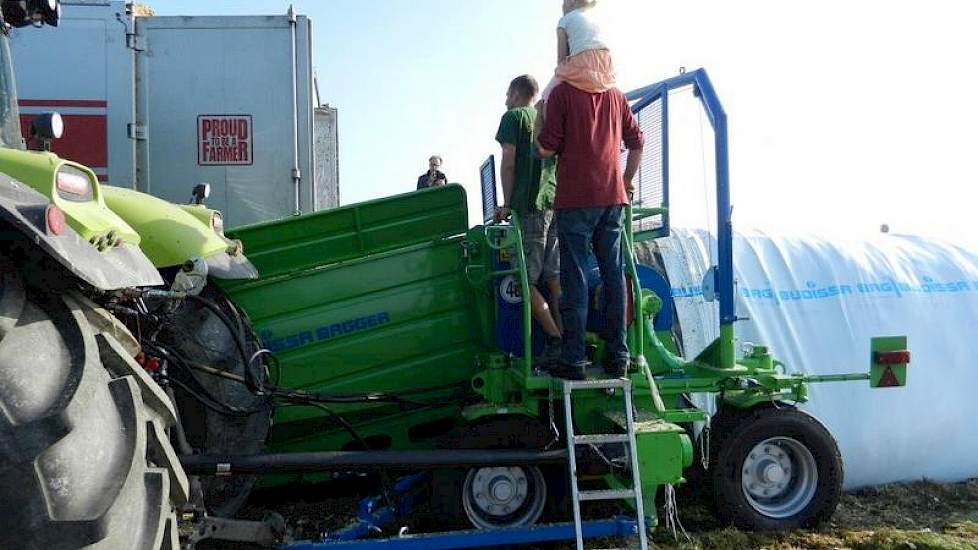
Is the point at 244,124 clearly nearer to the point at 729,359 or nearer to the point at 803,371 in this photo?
the point at 729,359

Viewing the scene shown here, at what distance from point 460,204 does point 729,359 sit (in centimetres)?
196

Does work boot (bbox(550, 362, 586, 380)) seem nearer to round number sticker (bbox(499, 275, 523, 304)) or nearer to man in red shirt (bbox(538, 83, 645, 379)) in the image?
man in red shirt (bbox(538, 83, 645, 379))

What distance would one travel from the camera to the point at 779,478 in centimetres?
470

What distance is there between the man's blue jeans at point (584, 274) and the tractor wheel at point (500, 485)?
495mm

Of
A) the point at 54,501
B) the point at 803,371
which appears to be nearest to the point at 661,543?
the point at 803,371

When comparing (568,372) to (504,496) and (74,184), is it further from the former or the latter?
(74,184)

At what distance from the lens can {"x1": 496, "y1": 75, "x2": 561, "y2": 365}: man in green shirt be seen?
14.8ft

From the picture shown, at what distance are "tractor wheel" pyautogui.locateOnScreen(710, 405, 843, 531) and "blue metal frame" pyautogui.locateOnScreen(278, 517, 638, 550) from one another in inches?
34.3

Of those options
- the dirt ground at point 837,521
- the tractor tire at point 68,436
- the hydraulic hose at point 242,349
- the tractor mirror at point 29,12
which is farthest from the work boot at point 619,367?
the tractor mirror at point 29,12

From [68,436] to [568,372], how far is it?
2572 mm

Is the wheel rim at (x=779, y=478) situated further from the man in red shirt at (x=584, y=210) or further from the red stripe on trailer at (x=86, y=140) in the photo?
the red stripe on trailer at (x=86, y=140)

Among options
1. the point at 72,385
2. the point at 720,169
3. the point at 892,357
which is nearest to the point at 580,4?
the point at 720,169

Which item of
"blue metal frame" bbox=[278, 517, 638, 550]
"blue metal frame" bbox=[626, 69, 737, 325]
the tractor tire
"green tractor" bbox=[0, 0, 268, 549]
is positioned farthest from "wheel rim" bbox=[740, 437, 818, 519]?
the tractor tire

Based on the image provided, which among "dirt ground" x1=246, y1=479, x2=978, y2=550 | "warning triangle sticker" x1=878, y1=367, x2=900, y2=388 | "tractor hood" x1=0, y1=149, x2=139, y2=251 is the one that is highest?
"tractor hood" x1=0, y1=149, x2=139, y2=251
